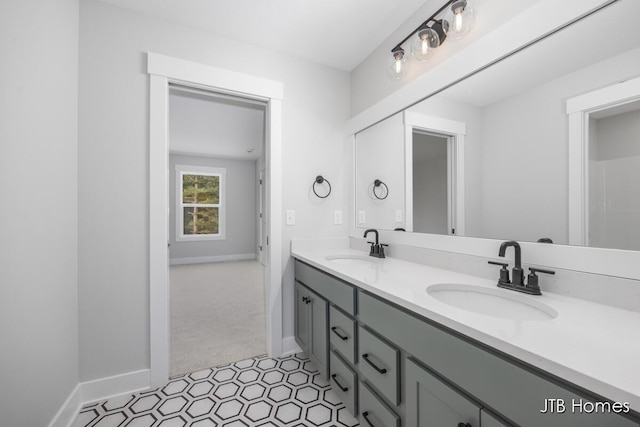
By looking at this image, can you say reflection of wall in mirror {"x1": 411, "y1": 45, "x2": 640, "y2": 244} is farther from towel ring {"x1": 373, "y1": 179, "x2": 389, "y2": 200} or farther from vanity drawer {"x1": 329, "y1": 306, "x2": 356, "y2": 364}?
vanity drawer {"x1": 329, "y1": 306, "x2": 356, "y2": 364}

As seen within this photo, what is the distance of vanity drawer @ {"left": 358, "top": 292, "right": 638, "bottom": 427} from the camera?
57 cm

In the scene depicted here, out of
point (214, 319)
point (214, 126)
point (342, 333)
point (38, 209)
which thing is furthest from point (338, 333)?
point (214, 126)

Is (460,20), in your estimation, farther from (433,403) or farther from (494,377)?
(433,403)

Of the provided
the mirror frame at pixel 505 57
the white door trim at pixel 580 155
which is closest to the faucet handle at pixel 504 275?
the mirror frame at pixel 505 57

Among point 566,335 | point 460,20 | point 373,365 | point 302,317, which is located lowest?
point 302,317

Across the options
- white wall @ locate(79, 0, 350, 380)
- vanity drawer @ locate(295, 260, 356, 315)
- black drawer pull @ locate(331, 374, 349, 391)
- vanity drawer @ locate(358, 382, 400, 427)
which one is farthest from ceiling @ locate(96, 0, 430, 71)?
black drawer pull @ locate(331, 374, 349, 391)

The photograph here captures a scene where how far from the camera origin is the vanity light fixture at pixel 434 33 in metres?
1.34

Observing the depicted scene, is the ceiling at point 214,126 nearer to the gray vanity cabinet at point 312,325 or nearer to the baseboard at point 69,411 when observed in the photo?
the gray vanity cabinet at point 312,325

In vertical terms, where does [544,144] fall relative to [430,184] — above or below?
above

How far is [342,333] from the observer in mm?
1443

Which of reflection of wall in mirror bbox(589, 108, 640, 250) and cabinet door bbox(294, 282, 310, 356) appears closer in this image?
reflection of wall in mirror bbox(589, 108, 640, 250)

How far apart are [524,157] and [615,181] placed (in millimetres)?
320

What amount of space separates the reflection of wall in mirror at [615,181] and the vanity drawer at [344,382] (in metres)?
1.18

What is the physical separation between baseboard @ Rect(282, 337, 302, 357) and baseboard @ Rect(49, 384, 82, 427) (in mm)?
1249
